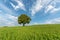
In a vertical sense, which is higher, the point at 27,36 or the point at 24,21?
the point at 24,21

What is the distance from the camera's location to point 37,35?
76.9 ft

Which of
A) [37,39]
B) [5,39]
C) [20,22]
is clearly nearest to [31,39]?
[37,39]

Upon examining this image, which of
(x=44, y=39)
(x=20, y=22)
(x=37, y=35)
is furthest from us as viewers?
(x=20, y=22)

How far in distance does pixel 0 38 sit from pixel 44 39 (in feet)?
23.7

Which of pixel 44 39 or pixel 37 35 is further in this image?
pixel 37 35

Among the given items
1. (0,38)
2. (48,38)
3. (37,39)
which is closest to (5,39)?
(0,38)

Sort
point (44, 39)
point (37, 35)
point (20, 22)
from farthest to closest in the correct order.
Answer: point (20, 22) < point (37, 35) < point (44, 39)

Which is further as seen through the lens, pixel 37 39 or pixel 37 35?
pixel 37 35

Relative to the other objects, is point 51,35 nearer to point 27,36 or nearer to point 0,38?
point 27,36

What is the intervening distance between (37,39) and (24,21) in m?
60.2

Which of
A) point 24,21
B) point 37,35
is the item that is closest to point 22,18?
point 24,21

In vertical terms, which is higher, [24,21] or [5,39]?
[24,21]

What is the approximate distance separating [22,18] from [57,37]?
60.2m

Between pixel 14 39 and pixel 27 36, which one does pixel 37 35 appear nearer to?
pixel 27 36
